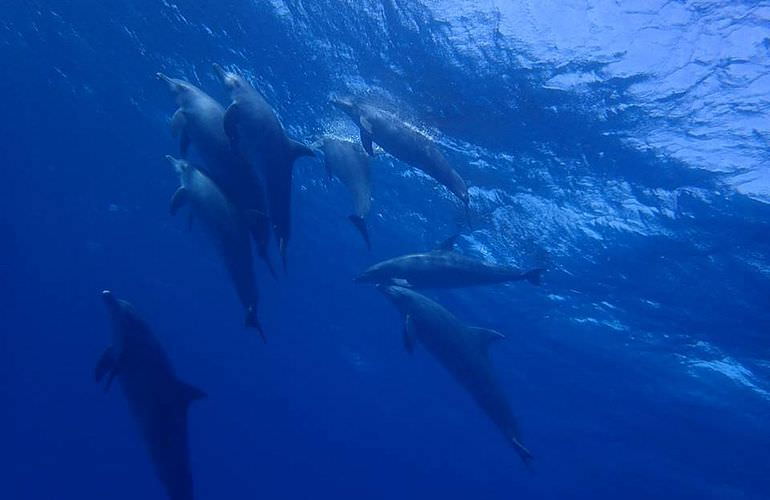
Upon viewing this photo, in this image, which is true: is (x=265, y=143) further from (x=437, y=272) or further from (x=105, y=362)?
(x=437, y=272)

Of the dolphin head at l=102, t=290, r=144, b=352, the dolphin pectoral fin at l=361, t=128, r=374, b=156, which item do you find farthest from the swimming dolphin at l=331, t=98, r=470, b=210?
the dolphin head at l=102, t=290, r=144, b=352

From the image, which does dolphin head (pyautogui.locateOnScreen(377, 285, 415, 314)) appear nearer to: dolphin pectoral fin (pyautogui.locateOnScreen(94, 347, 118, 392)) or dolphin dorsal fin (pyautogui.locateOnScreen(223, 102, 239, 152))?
dolphin pectoral fin (pyautogui.locateOnScreen(94, 347, 118, 392))

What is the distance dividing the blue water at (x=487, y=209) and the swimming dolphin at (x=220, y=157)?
6.42 metres

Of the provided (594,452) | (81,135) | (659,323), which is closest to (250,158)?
(659,323)

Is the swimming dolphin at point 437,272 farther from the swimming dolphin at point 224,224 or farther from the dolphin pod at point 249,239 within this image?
the swimming dolphin at point 224,224

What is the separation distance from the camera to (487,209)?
723 inches

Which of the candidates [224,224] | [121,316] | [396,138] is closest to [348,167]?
[396,138]

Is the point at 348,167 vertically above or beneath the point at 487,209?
beneath

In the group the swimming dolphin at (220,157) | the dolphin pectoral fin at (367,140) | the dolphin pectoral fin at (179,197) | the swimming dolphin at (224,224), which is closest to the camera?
the swimming dolphin at (220,157)

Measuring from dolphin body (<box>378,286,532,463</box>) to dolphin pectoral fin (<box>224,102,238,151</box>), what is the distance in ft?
18.1

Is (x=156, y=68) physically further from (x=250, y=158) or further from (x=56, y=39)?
(x=250, y=158)

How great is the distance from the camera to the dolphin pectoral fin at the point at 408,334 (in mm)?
11180

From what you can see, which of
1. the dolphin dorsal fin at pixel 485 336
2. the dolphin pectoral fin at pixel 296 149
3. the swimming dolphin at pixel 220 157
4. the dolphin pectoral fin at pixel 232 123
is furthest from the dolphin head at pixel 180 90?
the dolphin dorsal fin at pixel 485 336

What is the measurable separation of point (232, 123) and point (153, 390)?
4.17 meters
